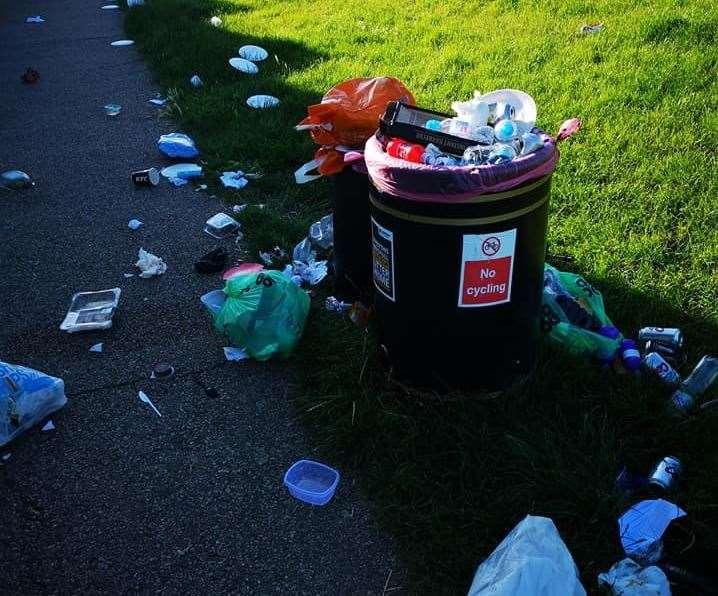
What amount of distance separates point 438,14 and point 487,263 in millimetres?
6088

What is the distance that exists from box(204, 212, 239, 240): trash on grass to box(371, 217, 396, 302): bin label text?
194 cm

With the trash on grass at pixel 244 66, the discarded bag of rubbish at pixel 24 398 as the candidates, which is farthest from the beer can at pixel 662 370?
the trash on grass at pixel 244 66

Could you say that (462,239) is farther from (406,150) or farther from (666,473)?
(666,473)

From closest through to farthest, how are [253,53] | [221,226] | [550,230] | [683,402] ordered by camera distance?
[683,402] < [550,230] < [221,226] < [253,53]

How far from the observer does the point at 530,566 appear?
75.6 inches

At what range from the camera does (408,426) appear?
2.70m

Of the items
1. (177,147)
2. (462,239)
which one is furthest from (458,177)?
(177,147)

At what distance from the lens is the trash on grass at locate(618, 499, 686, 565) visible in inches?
84.0

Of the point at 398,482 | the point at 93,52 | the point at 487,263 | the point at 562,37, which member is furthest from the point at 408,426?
the point at 93,52

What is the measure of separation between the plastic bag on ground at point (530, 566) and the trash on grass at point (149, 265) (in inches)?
103

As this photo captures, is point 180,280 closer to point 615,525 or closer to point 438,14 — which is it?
point 615,525

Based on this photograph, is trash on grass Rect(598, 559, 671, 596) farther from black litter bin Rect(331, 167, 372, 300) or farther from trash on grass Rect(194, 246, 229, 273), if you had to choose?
trash on grass Rect(194, 246, 229, 273)

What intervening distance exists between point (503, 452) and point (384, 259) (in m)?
0.87

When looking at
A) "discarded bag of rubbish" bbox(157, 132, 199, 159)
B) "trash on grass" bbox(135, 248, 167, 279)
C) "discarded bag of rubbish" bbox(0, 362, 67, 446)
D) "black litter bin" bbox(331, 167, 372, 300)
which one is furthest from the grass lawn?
"discarded bag of rubbish" bbox(0, 362, 67, 446)
